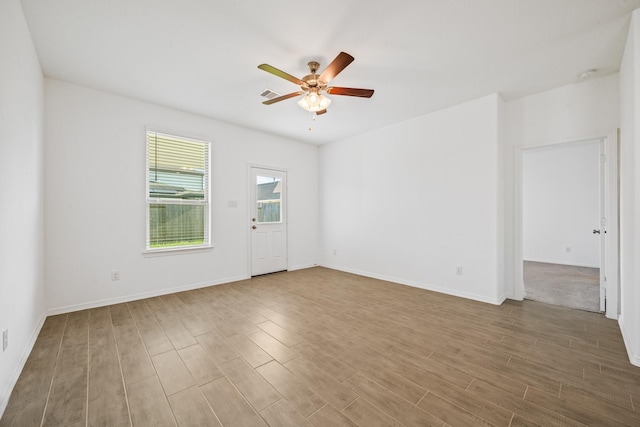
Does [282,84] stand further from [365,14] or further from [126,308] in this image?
[126,308]

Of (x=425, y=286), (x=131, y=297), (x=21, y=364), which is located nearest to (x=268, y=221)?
(x=131, y=297)

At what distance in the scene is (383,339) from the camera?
254cm

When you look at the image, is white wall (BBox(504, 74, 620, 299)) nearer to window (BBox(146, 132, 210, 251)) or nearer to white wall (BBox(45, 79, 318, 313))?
white wall (BBox(45, 79, 318, 313))

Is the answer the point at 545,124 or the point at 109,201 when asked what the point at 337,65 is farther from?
the point at 109,201

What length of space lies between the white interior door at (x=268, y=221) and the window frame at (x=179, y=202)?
83 cm

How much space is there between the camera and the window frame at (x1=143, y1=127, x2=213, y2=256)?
3818 millimetres

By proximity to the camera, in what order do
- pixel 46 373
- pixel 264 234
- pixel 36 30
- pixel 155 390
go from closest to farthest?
pixel 155 390, pixel 46 373, pixel 36 30, pixel 264 234

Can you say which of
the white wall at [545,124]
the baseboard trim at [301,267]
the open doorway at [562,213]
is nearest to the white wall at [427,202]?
the white wall at [545,124]

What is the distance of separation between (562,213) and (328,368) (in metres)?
7.18

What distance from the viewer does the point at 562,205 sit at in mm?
6191

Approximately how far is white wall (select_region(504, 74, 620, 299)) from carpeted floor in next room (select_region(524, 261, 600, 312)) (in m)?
0.58

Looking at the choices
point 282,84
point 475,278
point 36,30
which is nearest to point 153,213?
point 36,30

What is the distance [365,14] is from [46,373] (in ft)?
12.5

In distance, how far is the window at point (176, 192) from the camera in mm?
3914
